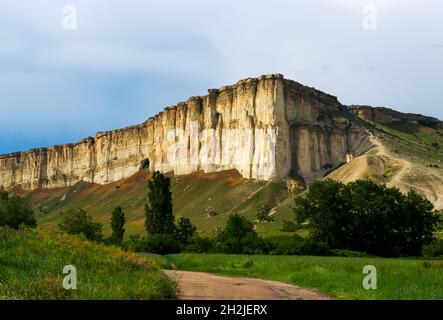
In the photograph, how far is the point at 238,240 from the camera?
67125 millimetres

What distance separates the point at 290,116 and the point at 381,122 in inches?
2373

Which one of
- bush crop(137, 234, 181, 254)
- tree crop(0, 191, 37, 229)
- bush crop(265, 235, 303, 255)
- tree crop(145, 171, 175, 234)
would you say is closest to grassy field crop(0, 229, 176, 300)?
bush crop(265, 235, 303, 255)

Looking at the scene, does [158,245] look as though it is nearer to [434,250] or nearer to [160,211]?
[160,211]

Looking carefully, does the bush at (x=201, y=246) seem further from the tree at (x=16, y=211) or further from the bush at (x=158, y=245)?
the tree at (x=16, y=211)

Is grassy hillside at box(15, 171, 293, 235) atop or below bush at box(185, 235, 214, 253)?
atop

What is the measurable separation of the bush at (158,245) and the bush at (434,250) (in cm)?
2760

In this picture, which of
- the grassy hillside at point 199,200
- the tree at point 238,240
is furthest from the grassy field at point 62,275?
the grassy hillside at point 199,200

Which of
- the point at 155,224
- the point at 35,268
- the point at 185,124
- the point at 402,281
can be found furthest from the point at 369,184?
the point at 185,124

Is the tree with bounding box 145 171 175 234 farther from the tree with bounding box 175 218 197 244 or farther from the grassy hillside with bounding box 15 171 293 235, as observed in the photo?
the grassy hillside with bounding box 15 171 293 235

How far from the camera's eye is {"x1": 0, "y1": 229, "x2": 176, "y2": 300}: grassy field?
15.7 m

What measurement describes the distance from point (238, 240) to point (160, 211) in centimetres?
1963

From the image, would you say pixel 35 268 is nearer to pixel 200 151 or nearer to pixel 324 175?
pixel 324 175

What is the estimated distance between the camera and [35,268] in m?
19.4

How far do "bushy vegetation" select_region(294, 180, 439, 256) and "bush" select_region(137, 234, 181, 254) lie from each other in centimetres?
1627
